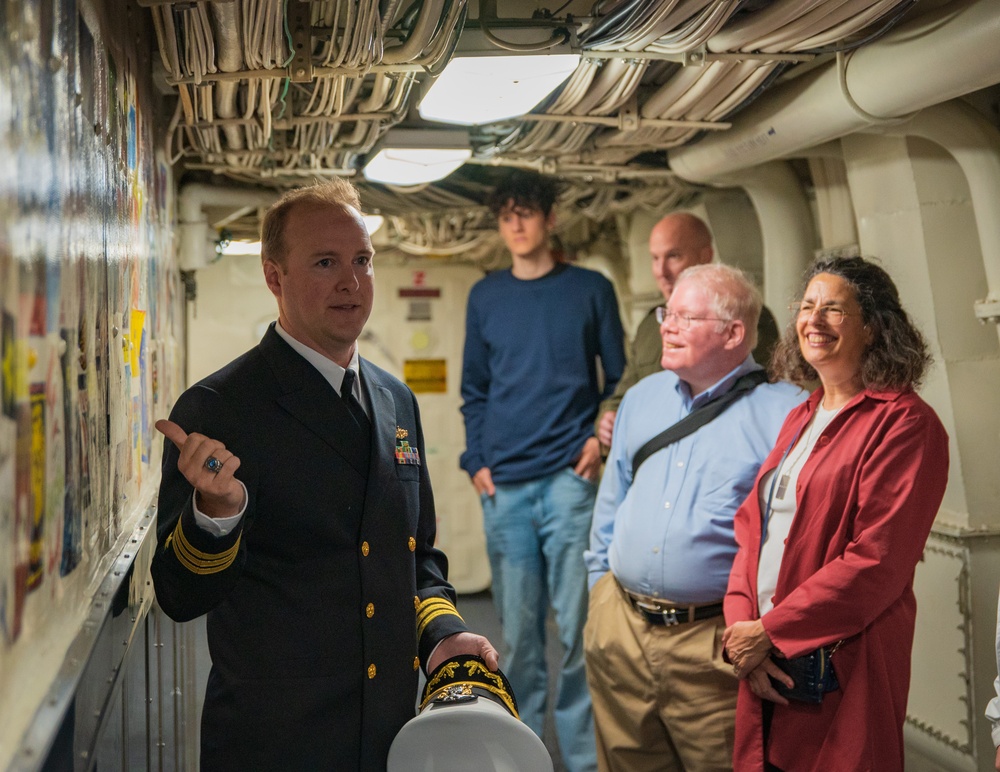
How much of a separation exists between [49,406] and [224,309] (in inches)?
175

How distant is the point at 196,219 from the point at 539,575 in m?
1.89

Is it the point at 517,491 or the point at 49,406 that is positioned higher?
the point at 49,406

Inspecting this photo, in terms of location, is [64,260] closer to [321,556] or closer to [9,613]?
[9,613]

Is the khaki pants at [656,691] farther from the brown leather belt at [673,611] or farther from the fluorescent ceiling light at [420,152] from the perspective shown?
the fluorescent ceiling light at [420,152]

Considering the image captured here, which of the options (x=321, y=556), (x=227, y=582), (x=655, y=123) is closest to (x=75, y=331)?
(x=227, y=582)

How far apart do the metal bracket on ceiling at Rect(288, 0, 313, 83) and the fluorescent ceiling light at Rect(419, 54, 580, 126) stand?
36 centimetres

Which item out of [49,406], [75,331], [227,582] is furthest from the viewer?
[227,582]

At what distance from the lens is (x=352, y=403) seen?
5.34 ft

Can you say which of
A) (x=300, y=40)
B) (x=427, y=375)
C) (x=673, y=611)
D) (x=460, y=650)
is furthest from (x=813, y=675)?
(x=427, y=375)

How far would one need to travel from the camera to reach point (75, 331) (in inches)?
46.8

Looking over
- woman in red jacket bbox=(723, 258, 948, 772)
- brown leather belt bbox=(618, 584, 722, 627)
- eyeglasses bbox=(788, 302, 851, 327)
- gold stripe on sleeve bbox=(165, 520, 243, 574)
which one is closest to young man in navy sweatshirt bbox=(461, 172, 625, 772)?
brown leather belt bbox=(618, 584, 722, 627)

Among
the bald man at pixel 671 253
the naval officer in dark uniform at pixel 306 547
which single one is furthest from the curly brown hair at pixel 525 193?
the naval officer in dark uniform at pixel 306 547

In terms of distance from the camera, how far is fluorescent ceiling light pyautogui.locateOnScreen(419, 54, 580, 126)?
2.31m

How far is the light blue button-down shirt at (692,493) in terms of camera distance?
237 cm
